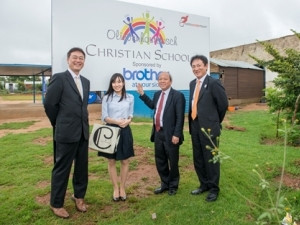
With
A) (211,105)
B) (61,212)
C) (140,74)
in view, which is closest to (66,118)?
(61,212)

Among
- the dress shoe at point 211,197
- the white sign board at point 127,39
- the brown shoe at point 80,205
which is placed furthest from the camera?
the dress shoe at point 211,197

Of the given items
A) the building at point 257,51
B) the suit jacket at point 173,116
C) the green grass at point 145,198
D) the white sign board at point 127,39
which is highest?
the building at point 257,51

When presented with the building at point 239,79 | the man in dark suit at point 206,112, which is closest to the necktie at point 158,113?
the man in dark suit at point 206,112

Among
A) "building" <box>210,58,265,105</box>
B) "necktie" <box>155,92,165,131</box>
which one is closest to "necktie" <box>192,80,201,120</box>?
"necktie" <box>155,92,165,131</box>

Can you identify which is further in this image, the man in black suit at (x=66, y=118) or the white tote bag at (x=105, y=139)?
the white tote bag at (x=105, y=139)

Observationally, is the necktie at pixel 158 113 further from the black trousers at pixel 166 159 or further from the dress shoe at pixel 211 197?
the dress shoe at pixel 211 197

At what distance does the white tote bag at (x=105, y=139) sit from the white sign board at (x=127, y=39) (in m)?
0.62

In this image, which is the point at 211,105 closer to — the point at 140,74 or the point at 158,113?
the point at 158,113

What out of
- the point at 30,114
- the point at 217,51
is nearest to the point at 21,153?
the point at 30,114

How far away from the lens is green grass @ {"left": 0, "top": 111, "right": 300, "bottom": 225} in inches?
127

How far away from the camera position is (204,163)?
379 cm

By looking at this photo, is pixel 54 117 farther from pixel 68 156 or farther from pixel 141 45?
pixel 141 45

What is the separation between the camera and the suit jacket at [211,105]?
3.46m

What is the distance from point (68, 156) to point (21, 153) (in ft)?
11.2
